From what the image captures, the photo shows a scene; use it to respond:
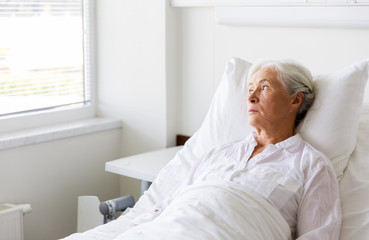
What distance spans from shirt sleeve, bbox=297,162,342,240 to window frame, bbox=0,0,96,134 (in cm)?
156

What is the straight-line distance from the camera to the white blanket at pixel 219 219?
1.75 meters

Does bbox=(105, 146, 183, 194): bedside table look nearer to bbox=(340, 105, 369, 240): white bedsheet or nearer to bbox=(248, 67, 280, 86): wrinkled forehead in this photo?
bbox=(248, 67, 280, 86): wrinkled forehead

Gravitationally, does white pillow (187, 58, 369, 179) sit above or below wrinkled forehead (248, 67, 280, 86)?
below

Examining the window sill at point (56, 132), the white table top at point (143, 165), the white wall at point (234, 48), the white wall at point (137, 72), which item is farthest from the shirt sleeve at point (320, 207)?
the window sill at point (56, 132)

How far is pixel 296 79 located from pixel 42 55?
4.84ft

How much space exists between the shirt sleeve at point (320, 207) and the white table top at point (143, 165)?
842 mm

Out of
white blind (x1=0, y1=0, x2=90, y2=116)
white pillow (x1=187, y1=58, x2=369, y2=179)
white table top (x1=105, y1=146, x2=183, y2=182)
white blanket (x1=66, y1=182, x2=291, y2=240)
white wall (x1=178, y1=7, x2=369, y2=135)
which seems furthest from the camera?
white blind (x1=0, y1=0, x2=90, y2=116)

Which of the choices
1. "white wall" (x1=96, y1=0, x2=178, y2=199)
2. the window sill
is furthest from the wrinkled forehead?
the window sill

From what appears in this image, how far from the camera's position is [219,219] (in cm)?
180

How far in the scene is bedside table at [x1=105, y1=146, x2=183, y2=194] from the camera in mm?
2617

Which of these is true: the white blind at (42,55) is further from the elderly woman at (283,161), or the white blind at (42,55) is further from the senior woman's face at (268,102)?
the senior woman's face at (268,102)

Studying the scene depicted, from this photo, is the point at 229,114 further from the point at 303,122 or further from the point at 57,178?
the point at 57,178

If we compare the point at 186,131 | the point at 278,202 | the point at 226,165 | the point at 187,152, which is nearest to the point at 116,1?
the point at 186,131

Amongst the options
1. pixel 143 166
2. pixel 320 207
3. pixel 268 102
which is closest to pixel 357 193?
pixel 320 207
